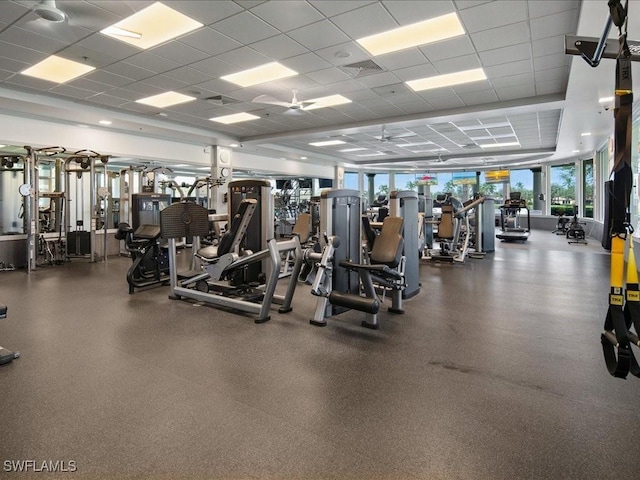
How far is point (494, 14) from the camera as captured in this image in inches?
164

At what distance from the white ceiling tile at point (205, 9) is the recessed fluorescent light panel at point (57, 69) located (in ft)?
8.02

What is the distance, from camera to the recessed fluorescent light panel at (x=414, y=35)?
4.41 metres

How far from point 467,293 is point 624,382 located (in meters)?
2.75

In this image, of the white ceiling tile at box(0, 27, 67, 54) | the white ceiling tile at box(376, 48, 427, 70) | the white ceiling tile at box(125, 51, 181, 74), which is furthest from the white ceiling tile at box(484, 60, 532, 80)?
the white ceiling tile at box(0, 27, 67, 54)

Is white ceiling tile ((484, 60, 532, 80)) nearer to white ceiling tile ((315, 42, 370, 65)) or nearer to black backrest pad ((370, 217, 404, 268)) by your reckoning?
white ceiling tile ((315, 42, 370, 65))

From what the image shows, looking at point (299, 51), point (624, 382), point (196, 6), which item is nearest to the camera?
point (624, 382)

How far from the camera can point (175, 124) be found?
9.29 m

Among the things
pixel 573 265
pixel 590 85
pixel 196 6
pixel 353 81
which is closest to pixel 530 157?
pixel 573 265

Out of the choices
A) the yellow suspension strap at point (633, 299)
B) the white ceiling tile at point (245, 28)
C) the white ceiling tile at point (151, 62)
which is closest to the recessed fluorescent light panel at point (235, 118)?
the white ceiling tile at point (151, 62)

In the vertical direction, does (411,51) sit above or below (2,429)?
above

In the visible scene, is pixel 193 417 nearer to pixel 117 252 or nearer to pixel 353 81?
pixel 353 81

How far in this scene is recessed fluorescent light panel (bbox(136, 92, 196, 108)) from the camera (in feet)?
23.6

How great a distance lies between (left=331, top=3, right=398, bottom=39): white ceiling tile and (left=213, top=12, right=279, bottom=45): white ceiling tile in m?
0.82

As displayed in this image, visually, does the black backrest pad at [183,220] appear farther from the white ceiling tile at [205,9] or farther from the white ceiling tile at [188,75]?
the white ceiling tile at [188,75]
